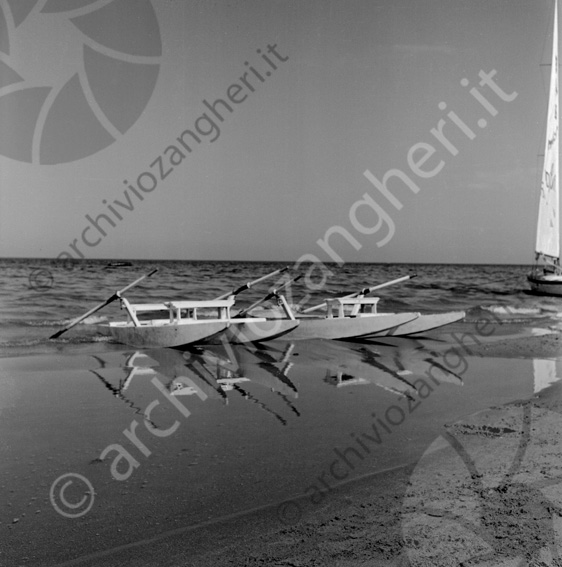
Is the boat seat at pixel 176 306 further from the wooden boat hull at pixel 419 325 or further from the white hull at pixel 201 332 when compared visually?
the wooden boat hull at pixel 419 325

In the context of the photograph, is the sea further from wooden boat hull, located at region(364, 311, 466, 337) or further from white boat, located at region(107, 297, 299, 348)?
wooden boat hull, located at region(364, 311, 466, 337)

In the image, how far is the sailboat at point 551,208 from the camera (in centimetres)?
2841

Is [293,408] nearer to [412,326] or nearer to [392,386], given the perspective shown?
[392,386]

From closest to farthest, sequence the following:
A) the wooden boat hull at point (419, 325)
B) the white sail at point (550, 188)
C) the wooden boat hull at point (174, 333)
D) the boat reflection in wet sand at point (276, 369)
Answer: the boat reflection in wet sand at point (276, 369), the wooden boat hull at point (174, 333), the wooden boat hull at point (419, 325), the white sail at point (550, 188)

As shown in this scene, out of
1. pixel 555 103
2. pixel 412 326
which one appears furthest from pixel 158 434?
pixel 555 103

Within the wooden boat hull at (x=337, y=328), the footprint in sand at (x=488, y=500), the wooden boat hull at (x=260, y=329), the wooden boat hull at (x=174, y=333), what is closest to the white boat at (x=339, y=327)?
the wooden boat hull at (x=337, y=328)

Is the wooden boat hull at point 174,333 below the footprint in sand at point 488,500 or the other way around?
below

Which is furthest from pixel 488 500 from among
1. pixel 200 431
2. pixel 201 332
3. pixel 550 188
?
pixel 550 188

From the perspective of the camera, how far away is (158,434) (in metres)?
5.95

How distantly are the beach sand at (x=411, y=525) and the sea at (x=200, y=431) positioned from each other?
0.04 metres

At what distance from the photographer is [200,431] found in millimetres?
6047

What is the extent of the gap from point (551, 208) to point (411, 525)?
97.2ft

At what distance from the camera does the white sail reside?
2830cm

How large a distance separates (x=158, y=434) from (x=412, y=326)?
32.8 ft
